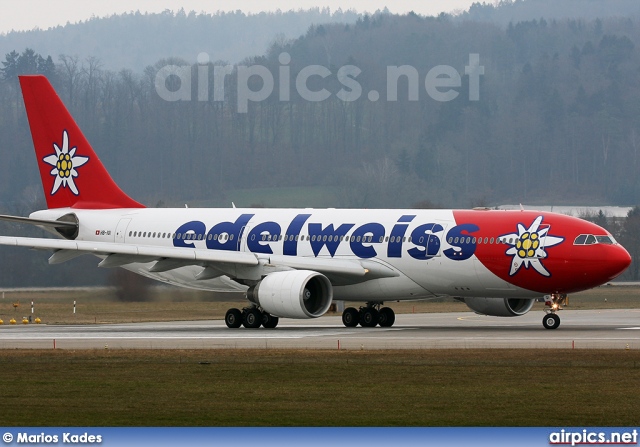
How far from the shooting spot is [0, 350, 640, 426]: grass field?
54.5 feet

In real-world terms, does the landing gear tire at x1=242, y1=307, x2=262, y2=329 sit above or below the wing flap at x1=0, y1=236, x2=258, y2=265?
below

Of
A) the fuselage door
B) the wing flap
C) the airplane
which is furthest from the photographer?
the fuselage door

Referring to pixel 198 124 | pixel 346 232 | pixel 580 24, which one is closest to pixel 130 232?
pixel 346 232

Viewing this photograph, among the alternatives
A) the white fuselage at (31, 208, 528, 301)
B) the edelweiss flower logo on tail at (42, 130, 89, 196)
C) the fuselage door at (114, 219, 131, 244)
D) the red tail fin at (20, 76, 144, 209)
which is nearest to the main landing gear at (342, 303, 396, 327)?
the white fuselage at (31, 208, 528, 301)

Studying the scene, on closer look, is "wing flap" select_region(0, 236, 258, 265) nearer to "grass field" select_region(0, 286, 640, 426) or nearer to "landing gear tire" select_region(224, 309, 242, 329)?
"landing gear tire" select_region(224, 309, 242, 329)

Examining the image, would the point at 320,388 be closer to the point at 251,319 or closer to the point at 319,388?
the point at 319,388

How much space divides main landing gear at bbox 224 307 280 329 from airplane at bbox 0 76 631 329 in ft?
0.10

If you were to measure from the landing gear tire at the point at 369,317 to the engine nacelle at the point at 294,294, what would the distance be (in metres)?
2.23

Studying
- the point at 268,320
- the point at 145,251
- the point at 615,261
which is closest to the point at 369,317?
the point at 268,320

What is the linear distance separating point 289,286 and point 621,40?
116 m

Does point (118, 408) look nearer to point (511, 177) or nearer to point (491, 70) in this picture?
point (511, 177)

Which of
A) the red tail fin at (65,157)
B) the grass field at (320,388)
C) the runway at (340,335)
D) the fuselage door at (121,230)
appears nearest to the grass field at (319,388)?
the grass field at (320,388)

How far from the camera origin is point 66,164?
4244cm

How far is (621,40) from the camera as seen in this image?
142m
